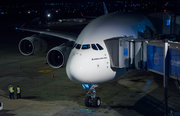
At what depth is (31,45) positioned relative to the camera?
26.8 meters

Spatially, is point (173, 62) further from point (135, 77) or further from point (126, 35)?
point (135, 77)

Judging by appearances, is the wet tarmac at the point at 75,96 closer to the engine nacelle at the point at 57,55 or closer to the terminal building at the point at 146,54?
the engine nacelle at the point at 57,55

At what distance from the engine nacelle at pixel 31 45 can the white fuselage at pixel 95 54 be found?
10076 millimetres

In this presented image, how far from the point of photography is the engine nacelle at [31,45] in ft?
84.8

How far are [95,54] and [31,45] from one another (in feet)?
43.3

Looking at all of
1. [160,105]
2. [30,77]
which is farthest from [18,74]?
[160,105]

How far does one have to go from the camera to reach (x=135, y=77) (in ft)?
74.6

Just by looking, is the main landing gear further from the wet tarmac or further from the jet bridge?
the jet bridge

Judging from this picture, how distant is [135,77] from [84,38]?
839 cm

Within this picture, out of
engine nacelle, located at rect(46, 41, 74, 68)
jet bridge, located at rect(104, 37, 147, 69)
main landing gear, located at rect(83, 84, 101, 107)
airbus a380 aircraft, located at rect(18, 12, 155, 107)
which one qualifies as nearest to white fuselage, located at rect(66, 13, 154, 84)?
airbus a380 aircraft, located at rect(18, 12, 155, 107)

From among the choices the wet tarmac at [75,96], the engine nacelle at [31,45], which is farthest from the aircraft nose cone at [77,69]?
the engine nacelle at [31,45]

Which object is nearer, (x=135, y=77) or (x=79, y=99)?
(x=79, y=99)

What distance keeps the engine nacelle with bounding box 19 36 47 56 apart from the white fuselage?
10.1 metres

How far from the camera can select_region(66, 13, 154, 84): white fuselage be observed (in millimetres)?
14742
